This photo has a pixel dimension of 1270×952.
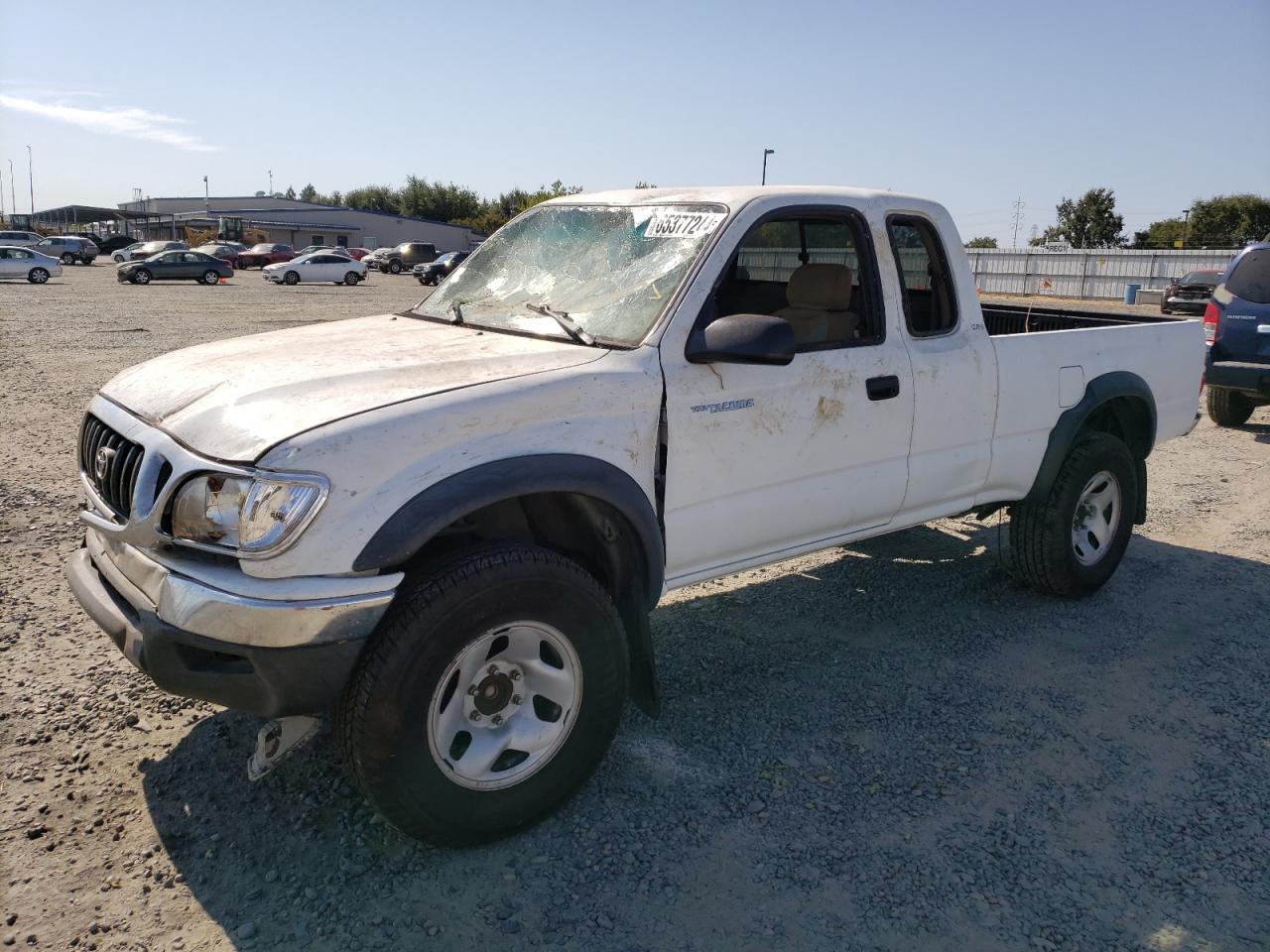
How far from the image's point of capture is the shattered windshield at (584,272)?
358 centimetres

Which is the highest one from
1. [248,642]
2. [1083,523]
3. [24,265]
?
[24,265]

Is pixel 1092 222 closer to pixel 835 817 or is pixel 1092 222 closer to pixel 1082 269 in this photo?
pixel 1082 269

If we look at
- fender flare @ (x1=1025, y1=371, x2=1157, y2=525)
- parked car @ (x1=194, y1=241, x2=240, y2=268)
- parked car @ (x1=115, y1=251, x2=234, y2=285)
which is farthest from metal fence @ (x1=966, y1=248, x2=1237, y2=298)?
parked car @ (x1=194, y1=241, x2=240, y2=268)

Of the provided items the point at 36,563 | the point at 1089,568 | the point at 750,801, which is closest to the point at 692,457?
the point at 750,801

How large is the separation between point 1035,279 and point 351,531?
138 feet

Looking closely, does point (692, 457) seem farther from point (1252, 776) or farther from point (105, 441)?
point (1252, 776)

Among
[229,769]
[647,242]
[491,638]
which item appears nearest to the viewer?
[491,638]

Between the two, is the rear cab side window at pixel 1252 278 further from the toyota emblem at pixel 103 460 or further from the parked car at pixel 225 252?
the parked car at pixel 225 252

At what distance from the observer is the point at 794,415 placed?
3707 mm

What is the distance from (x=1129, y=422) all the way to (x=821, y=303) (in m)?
2.35

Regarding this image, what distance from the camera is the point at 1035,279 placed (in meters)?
40.1

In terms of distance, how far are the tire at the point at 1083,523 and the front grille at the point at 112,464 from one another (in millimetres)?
4147

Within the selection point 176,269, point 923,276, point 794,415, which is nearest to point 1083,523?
point 923,276

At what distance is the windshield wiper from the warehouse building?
82.5 m
